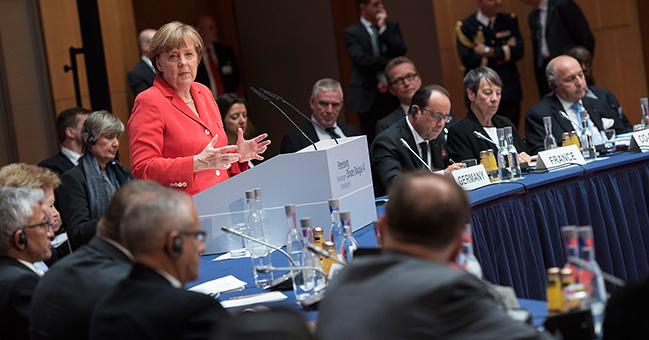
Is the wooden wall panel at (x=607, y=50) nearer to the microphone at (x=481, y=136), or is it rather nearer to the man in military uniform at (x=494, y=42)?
the man in military uniform at (x=494, y=42)

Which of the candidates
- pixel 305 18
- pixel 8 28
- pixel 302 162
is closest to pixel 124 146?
pixel 8 28

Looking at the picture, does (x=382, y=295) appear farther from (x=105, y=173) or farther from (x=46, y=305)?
(x=105, y=173)

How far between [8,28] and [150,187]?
3.98 metres

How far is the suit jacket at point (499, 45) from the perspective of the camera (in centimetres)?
698

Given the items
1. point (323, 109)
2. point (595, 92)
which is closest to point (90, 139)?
point (323, 109)

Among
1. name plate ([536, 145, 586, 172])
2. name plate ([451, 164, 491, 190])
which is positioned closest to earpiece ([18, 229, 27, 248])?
name plate ([451, 164, 491, 190])

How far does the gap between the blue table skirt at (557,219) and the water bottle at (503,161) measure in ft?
0.45

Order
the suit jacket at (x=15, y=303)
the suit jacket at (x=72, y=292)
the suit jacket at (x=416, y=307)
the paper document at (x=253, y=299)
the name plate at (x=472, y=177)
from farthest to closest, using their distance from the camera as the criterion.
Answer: the name plate at (x=472, y=177), the paper document at (x=253, y=299), the suit jacket at (x=15, y=303), the suit jacket at (x=72, y=292), the suit jacket at (x=416, y=307)

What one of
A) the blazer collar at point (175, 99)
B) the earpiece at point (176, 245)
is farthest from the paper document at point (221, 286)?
the blazer collar at point (175, 99)

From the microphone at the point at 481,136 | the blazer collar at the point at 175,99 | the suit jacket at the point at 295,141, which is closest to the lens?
the blazer collar at the point at 175,99

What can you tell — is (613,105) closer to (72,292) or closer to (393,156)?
(393,156)

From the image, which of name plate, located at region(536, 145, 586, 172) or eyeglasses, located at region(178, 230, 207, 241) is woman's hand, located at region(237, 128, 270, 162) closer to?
eyeglasses, located at region(178, 230, 207, 241)

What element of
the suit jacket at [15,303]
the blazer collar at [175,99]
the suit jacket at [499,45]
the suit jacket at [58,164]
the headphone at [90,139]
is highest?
the suit jacket at [499,45]

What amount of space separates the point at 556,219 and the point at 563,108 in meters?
1.73
